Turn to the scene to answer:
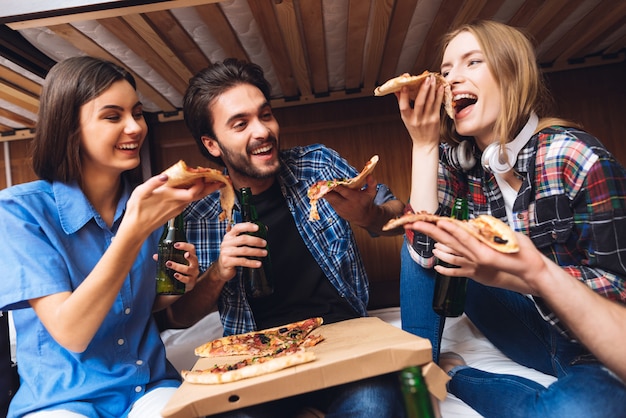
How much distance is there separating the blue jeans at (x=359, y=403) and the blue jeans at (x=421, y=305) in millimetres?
370

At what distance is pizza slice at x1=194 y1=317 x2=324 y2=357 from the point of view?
131 cm

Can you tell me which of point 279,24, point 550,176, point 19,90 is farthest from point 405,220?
point 19,90

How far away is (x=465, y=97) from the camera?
1580 millimetres

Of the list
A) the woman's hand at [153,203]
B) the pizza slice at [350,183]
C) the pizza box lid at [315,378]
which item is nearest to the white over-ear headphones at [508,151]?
the pizza slice at [350,183]

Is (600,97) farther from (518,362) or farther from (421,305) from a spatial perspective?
(421,305)

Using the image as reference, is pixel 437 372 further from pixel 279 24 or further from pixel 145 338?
pixel 279 24

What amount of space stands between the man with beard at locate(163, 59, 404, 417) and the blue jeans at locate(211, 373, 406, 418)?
48 centimetres

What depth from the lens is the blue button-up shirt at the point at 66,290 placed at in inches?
52.4

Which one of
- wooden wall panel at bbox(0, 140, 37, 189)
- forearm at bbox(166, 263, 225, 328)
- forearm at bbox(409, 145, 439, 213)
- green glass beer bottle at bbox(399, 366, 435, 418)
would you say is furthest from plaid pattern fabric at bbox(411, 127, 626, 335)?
wooden wall panel at bbox(0, 140, 37, 189)

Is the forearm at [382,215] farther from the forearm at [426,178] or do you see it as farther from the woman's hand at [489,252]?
the woman's hand at [489,252]

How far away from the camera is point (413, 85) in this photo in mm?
1523

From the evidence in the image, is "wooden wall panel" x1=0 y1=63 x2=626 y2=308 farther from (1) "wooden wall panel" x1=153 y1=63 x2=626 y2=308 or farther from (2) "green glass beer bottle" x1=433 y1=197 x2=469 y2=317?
(2) "green glass beer bottle" x1=433 y1=197 x2=469 y2=317

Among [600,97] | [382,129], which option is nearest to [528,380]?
[382,129]

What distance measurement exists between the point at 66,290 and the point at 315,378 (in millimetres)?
786
